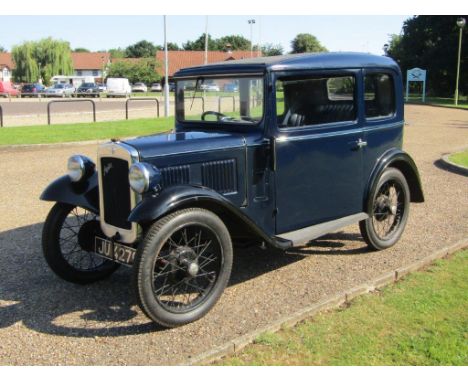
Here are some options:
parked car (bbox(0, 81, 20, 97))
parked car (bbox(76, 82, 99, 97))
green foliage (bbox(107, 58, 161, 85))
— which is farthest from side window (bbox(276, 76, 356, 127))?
green foliage (bbox(107, 58, 161, 85))

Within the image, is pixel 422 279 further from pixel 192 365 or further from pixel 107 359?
pixel 107 359

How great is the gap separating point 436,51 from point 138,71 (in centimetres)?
4008

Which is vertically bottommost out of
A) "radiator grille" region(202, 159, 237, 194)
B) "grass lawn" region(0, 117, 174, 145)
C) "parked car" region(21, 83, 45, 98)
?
"grass lawn" region(0, 117, 174, 145)

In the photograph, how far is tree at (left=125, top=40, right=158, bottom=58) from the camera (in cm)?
11356

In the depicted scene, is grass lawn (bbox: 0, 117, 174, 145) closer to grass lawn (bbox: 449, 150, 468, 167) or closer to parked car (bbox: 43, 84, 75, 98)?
grass lawn (bbox: 449, 150, 468, 167)

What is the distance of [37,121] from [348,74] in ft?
56.4

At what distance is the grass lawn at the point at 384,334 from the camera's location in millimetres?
3170

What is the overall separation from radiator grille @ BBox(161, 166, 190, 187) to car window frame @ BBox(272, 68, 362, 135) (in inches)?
36.0

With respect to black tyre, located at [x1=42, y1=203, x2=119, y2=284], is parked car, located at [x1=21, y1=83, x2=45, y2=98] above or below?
above

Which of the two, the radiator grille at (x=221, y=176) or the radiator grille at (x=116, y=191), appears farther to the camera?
the radiator grille at (x=221, y=176)

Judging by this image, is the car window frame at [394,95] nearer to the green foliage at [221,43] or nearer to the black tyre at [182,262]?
the black tyre at [182,262]

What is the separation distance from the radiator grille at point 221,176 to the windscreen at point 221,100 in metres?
0.50

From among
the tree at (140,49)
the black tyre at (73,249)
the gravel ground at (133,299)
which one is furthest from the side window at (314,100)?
the tree at (140,49)

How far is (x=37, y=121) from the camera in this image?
19.7 m
